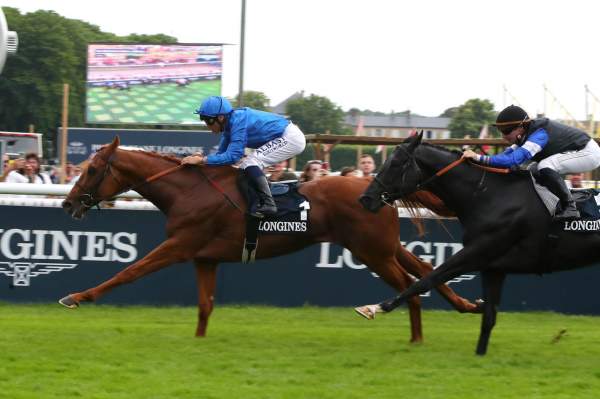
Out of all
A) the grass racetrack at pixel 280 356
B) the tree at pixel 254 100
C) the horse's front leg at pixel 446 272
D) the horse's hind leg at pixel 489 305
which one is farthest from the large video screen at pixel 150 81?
the horse's front leg at pixel 446 272

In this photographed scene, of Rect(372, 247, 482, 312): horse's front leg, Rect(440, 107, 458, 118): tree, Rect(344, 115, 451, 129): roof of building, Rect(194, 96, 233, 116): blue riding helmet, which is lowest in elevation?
Rect(344, 115, 451, 129): roof of building

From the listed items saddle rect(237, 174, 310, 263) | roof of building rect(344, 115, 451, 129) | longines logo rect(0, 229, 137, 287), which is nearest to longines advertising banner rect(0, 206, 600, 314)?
longines logo rect(0, 229, 137, 287)

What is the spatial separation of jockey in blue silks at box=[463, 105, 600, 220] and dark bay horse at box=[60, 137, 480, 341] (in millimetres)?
1288

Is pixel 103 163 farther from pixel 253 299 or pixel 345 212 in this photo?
pixel 253 299

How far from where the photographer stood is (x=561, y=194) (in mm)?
8234

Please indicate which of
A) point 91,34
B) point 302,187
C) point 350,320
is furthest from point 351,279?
point 91,34

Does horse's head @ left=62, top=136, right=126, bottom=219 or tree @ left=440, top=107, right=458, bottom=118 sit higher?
horse's head @ left=62, top=136, right=126, bottom=219

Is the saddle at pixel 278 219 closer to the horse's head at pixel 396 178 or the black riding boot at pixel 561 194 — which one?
the horse's head at pixel 396 178

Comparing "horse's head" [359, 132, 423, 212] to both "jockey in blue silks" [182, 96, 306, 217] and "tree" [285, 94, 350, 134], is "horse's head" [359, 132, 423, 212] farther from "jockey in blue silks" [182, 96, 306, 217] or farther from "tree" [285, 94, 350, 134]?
"tree" [285, 94, 350, 134]

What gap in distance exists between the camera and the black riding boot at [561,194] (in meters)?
8.20

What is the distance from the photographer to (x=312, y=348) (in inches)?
340

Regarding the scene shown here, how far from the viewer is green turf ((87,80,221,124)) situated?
1412 inches

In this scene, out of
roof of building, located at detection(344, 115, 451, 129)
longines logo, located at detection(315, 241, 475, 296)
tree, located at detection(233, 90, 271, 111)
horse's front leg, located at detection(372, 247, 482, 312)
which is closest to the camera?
horse's front leg, located at detection(372, 247, 482, 312)

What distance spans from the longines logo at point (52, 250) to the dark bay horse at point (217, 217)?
2.29 metres
